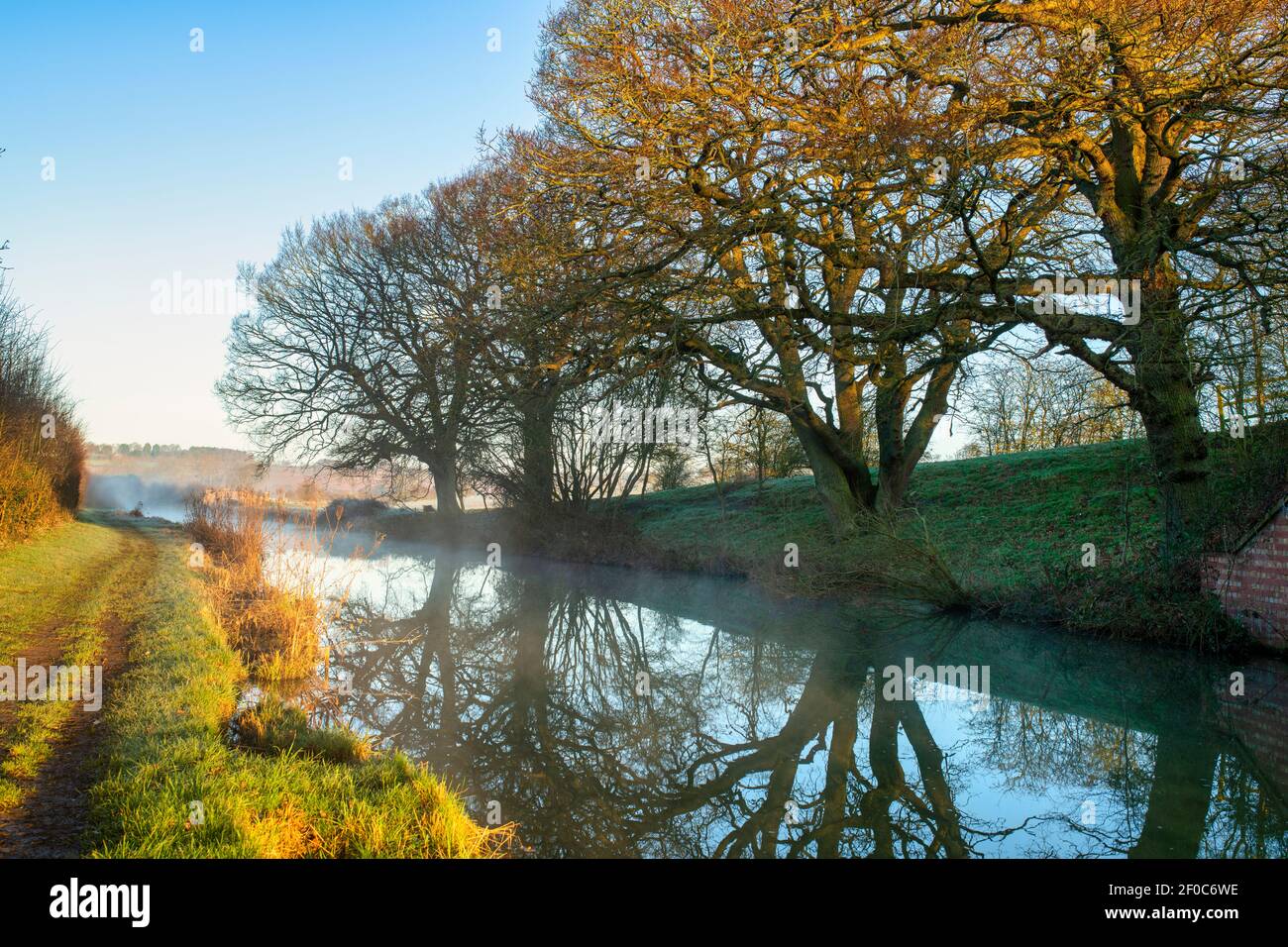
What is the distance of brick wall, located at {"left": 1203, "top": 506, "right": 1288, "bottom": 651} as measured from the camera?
7.98m

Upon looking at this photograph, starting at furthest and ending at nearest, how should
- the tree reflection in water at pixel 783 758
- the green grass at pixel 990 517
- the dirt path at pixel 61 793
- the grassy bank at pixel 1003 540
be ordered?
the green grass at pixel 990 517 → the grassy bank at pixel 1003 540 → the tree reflection in water at pixel 783 758 → the dirt path at pixel 61 793

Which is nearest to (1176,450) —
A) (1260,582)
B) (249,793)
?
(1260,582)

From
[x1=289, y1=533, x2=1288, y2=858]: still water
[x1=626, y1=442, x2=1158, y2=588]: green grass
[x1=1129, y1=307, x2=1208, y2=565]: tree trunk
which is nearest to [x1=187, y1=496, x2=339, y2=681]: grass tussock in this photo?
[x1=289, y1=533, x2=1288, y2=858]: still water

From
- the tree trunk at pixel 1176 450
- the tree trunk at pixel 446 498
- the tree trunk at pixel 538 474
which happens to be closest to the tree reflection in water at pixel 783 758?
the tree trunk at pixel 1176 450

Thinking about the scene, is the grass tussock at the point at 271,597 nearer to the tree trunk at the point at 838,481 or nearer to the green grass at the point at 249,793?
the green grass at the point at 249,793

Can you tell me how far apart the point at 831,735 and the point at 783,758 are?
0.71 metres

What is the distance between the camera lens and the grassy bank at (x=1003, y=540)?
364 inches

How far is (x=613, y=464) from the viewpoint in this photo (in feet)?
69.7

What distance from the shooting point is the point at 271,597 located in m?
9.95

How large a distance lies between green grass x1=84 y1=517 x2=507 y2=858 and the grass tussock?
5.89ft

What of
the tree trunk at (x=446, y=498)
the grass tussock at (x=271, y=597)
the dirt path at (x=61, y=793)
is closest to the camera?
the dirt path at (x=61, y=793)

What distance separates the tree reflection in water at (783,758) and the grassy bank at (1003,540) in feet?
7.57

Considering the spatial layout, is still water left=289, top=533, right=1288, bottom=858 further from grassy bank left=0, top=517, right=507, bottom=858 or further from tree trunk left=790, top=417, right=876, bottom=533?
tree trunk left=790, top=417, right=876, bottom=533
